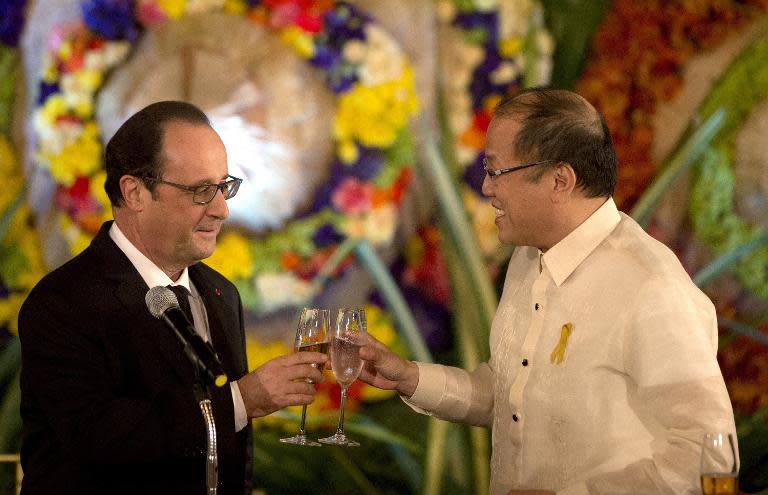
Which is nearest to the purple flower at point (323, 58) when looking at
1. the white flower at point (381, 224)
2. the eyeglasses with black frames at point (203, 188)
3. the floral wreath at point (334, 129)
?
the floral wreath at point (334, 129)

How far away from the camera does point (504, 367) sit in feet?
8.77

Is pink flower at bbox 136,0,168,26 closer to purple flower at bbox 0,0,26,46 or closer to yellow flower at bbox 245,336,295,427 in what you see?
purple flower at bbox 0,0,26,46

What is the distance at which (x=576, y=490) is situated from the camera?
91.0 inches

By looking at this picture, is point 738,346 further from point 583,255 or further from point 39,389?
point 39,389

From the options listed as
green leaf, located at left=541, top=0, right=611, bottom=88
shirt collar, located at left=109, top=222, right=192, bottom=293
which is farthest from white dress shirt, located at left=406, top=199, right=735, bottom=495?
green leaf, located at left=541, top=0, right=611, bottom=88

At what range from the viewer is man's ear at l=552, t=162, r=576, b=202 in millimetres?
2553

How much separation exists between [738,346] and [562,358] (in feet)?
10.3

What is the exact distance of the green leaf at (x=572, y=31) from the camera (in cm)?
559

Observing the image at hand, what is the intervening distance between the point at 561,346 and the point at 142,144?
1.22 meters

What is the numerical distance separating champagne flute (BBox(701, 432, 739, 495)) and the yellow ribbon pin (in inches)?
19.9

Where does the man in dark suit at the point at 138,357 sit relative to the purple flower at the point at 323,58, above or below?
below

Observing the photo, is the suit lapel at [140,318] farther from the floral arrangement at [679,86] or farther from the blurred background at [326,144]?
the floral arrangement at [679,86]

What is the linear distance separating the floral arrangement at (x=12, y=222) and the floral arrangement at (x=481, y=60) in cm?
226

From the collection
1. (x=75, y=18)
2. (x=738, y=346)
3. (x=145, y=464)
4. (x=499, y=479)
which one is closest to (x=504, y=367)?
(x=499, y=479)
